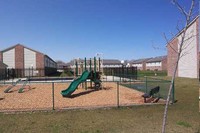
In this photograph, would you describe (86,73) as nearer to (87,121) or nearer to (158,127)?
(87,121)

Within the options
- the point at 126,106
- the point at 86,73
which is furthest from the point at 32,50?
the point at 126,106

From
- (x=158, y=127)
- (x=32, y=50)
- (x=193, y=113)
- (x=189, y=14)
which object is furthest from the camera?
(x=32, y=50)

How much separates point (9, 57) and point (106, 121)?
46.5 meters

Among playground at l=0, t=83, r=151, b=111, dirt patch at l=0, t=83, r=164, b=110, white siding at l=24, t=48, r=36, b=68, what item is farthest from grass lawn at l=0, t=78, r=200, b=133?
white siding at l=24, t=48, r=36, b=68

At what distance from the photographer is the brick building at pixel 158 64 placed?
269ft

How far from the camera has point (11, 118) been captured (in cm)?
852

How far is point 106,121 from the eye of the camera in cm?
783

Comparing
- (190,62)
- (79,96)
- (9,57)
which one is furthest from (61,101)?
(9,57)

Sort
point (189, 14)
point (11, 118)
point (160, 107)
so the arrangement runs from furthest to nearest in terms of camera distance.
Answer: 1. point (160, 107)
2. point (11, 118)
3. point (189, 14)

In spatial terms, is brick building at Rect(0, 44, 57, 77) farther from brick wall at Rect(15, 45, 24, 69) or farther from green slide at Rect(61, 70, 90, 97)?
green slide at Rect(61, 70, 90, 97)

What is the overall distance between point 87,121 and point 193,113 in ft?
14.9

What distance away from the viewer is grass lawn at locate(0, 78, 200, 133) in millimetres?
6777

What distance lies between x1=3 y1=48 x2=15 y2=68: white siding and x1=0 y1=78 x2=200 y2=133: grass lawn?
43.2 metres

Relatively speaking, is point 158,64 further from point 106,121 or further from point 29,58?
point 106,121
